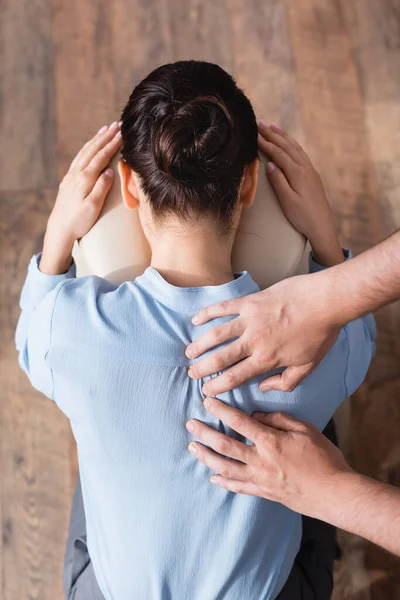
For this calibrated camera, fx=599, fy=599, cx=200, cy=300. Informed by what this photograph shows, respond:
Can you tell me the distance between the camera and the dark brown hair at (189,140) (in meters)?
0.82

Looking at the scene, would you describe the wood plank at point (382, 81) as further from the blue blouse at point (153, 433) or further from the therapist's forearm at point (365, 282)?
the blue blouse at point (153, 433)

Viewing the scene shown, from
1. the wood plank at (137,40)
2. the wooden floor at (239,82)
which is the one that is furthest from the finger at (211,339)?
the wood plank at (137,40)

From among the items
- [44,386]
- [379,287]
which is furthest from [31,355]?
[379,287]

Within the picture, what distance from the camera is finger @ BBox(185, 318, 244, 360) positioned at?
83 centimetres

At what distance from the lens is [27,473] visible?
1407 millimetres

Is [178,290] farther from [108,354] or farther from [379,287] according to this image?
[379,287]

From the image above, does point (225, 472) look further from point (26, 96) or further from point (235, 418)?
point (26, 96)

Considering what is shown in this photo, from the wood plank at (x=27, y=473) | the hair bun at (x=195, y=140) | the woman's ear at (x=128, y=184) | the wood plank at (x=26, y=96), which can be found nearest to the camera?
the hair bun at (x=195, y=140)

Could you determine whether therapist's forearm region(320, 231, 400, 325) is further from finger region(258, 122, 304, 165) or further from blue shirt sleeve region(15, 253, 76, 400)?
blue shirt sleeve region(15, 253, 76, 400)

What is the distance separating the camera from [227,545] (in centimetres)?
85

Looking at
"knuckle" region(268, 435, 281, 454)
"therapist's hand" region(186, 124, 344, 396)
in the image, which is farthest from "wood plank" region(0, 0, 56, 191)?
"knuckle" region(268, 435, 281, 454)

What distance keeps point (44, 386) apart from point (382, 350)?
93 cm

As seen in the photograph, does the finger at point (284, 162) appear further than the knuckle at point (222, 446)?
Yes

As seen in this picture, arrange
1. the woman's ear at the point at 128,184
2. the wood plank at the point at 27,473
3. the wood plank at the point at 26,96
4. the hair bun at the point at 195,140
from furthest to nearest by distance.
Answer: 1. the wood plank at the point at 26,96
2. the wood plank at the point at 27,473
3. the woman's ear at the point at 128,184
4. the hair bun at the point at 195,140
